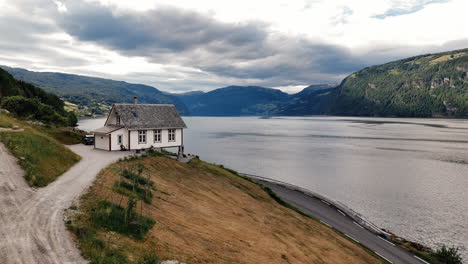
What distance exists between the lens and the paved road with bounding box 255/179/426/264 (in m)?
33.2

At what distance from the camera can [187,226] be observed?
874 inches

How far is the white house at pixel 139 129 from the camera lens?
166ft

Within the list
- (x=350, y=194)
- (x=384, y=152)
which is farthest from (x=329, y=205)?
(x=384, y=152)

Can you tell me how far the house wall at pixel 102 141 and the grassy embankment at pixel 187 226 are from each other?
1106cm

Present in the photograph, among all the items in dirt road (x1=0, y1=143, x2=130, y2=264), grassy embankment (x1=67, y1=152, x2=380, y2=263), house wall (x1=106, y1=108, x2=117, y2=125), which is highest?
house wall (x1=106, y1=108, x2=117, y2=125)

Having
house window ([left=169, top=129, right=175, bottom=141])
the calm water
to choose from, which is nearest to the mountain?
house window ([left=169, top=129, right=175, bottom=141])

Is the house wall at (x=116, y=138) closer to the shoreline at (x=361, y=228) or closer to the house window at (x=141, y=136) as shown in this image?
the house window at (x=141, y=136)

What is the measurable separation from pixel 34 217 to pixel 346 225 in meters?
38.8

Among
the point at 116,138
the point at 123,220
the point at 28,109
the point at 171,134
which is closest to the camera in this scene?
the point at 123,220

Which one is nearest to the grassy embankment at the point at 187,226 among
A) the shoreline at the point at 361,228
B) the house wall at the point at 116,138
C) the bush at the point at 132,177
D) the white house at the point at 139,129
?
the bush at the point at 132,177

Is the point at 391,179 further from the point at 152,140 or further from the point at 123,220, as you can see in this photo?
the point at 123,220

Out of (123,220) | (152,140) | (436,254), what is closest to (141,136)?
(152,140)

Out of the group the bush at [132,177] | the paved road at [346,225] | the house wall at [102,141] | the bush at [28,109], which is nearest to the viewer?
the bush at [132,177]

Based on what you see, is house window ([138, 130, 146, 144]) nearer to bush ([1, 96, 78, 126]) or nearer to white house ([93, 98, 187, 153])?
white house ([93, 98, 187, 153])
